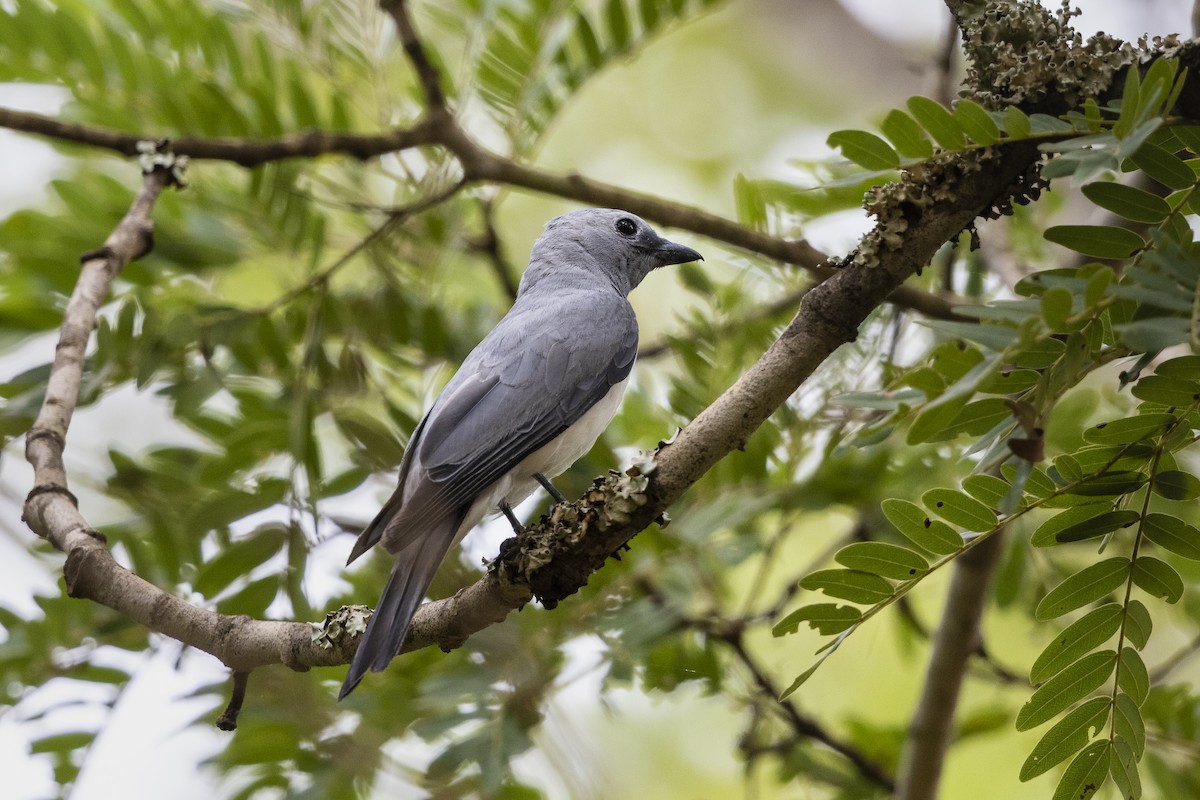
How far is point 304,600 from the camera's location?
10.7ft

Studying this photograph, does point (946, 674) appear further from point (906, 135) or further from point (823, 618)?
point (906, 135)

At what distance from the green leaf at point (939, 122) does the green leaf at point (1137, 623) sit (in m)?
0.97

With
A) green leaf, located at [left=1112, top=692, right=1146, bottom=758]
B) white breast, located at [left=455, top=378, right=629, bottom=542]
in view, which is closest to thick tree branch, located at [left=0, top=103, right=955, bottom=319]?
white breast, located at [left=455, top=378, right=629, bottom=542]

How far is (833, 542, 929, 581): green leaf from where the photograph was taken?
7.48 ft

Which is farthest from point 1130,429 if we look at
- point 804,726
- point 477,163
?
point 477,163

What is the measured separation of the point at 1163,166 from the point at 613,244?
9.22ft

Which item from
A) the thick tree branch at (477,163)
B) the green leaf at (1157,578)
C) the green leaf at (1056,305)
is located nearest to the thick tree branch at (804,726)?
the thick tree branch at (477,163)

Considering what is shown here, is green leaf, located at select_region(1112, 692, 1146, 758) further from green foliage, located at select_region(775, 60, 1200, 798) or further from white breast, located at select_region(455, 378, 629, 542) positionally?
white breast, located at select_region(455, 378, 629, 542)

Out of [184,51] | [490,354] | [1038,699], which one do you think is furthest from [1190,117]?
[184,51]

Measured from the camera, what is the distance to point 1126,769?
220 cm

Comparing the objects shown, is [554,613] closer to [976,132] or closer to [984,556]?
[984,556]

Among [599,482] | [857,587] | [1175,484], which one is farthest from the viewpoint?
[599,482]

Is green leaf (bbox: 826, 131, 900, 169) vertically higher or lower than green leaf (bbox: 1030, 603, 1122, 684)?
higher

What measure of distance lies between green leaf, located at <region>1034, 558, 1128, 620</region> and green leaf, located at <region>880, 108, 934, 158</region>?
0.90 meters
